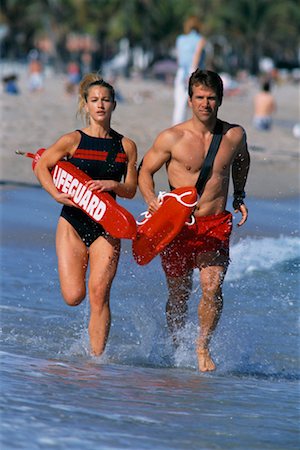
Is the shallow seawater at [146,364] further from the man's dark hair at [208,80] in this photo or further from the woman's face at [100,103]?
the man's dark hair at [208,80]

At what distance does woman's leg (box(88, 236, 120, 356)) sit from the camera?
569cm

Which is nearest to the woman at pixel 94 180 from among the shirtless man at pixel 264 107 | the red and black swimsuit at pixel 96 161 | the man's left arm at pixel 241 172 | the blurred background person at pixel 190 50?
the red and black swimsuit at pixel 96 161

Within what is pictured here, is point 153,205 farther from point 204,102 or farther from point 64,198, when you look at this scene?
point 204,102

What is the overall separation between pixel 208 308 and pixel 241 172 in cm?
80

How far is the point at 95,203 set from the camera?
5625mm

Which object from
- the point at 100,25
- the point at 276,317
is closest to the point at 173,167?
the point at 276,317

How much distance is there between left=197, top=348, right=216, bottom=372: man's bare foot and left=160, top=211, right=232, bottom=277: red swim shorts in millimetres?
431

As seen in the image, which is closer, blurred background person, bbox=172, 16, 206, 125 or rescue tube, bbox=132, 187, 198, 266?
rescue tube, bbox=132, 187, 198, 266

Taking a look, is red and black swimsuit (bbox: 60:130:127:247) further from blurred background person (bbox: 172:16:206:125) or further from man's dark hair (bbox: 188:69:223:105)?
blurred background person (bbox: 172:16:206:125)

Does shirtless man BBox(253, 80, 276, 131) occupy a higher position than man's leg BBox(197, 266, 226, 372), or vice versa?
shirtless man BBox(253, 80, 276, 131)

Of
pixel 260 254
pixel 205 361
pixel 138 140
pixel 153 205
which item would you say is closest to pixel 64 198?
pixel 153 205

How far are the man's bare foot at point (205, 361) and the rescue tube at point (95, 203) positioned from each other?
749 millimetres

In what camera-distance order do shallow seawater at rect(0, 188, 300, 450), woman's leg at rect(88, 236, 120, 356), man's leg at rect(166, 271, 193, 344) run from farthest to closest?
man's leg at rect(166, 271, 193, 344)
woman's leg at rect(88, 236, 120, 356)
shallow seawater at rect(0, 188, 300, 450)

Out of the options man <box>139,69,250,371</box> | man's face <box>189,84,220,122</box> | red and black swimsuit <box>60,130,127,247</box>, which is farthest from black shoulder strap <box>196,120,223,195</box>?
red and black swimsuit <box>60,130,127,247</box>
